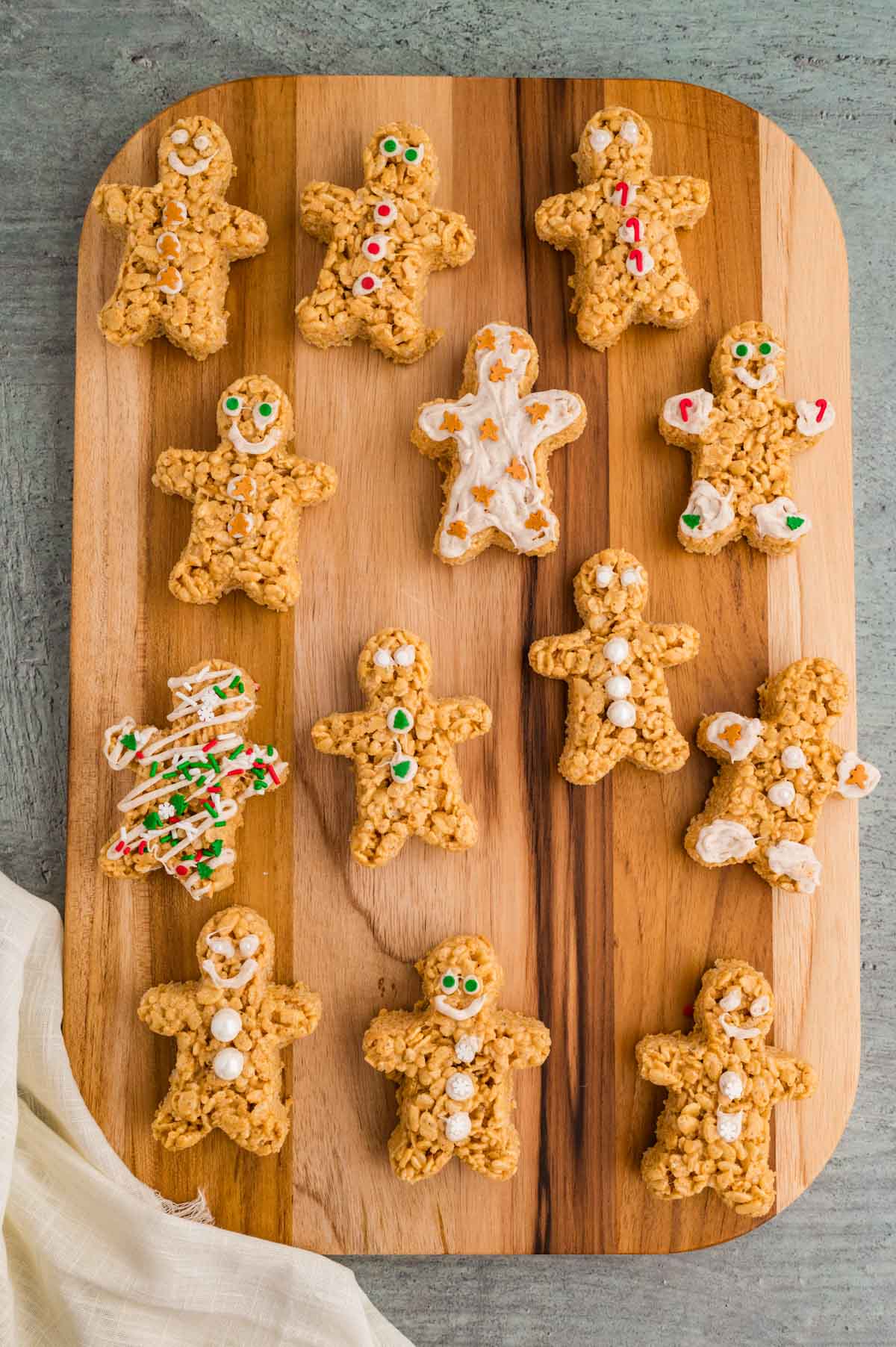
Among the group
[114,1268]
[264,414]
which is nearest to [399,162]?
[264,414]

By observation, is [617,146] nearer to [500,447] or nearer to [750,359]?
[750,359]

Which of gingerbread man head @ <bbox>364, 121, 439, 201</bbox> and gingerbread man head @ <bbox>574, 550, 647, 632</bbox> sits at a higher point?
gingerbread man head @ <bbox>364, 121, 439, 201</bbox>

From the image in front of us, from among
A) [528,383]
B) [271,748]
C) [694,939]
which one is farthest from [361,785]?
[528,383]

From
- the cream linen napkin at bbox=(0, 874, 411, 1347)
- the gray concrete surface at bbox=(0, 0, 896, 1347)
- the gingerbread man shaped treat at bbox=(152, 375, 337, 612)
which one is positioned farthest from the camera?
the gray concrete surface at bbox=(0, 0, 896, 1347)

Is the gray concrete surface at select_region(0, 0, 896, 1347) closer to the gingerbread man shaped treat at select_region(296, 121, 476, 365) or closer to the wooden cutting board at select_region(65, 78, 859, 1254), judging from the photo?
the wooden cutting board at select_region(65, 78, 859, 1254)

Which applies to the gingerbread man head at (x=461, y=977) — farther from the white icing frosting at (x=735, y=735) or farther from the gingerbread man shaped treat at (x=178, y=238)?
the gingerbread man shaped treat at (x=178, y=238)

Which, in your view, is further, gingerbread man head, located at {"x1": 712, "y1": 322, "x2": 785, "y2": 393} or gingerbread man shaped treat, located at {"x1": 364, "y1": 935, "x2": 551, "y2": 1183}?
gingerbread man head, located at {"x1": 712, "y1": 322, "x2": 785, "y2": 393}

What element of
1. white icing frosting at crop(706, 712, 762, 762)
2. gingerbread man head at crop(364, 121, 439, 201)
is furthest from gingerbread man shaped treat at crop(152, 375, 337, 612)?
white icing frosting at crop(706, 712, 762, 762)
